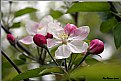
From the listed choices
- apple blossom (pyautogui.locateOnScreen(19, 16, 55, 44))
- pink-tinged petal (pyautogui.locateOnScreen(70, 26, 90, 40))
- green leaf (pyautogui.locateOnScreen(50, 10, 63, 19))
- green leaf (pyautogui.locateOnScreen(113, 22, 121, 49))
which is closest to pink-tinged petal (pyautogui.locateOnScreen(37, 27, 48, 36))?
apple blossom (pyautogui.locateOnScreen(19, 16, 55, 44))

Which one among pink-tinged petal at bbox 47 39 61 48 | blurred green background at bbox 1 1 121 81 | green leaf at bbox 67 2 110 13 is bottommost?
blurred green background at bbox 1 1 121 81

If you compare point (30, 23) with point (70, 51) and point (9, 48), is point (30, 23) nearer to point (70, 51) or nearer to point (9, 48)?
point (70, 51)

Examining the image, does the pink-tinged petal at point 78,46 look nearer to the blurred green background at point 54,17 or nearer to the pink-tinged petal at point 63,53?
the pink-tinged petal at point 63,53

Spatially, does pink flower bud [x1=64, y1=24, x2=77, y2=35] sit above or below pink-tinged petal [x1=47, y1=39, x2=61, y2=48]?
above

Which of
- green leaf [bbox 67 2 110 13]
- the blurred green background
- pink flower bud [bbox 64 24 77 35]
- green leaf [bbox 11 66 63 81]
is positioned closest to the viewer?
green leaf [bbox 11 66 63 81]

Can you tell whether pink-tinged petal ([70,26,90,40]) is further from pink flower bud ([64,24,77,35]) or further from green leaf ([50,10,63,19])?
green leaf ([50,10,63,19])

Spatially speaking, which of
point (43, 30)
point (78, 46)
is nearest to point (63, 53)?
point (78, 46)

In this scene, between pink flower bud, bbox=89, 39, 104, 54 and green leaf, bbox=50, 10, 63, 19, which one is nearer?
pink flower bud, bbox=89, 39, 104, 54

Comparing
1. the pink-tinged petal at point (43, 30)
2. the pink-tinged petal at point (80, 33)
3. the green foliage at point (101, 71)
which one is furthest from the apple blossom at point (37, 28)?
the green foliage at point (101, 71)
